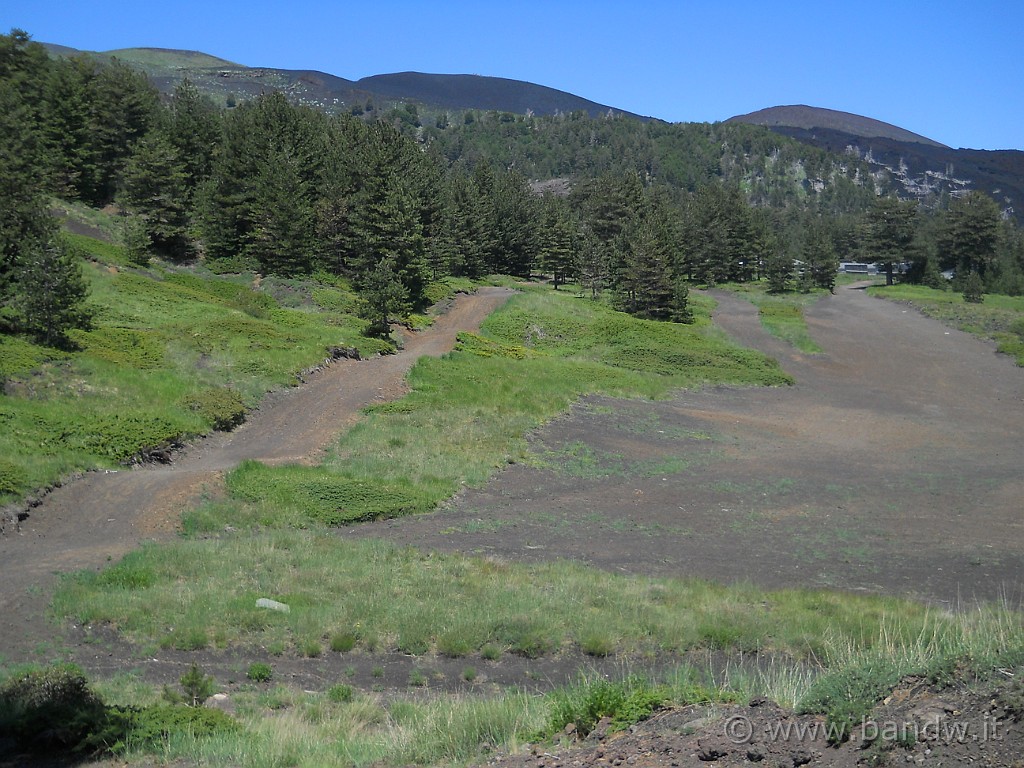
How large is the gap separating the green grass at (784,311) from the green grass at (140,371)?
2936cm

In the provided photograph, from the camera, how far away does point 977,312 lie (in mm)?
66500

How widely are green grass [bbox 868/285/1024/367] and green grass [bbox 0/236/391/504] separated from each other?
136 ft

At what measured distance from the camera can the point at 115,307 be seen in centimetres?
3481

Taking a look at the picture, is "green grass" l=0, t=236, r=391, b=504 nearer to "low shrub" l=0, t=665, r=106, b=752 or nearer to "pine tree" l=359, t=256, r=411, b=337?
"pine tree" l=359, t=256, r=411, b=337

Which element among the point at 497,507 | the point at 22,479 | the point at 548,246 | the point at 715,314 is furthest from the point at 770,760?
the point at 548,246

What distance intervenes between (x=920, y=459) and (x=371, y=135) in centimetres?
4920

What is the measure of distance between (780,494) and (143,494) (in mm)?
16325

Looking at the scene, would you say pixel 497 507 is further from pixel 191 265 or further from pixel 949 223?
pixel 949 223

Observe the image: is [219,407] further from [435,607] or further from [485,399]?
[435,607]

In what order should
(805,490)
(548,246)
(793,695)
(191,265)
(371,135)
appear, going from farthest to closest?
(548,246)
(371,135)
(191,265)
(805,490)
(793,695)

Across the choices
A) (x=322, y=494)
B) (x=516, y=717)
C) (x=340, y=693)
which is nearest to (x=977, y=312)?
(x=322, y=494)

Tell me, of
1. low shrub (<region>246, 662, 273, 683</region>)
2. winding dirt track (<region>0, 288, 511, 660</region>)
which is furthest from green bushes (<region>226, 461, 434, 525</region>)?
low shrub (<region>246, 662, 273, 683</region>)

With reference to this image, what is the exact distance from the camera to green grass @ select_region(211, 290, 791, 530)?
19297mm

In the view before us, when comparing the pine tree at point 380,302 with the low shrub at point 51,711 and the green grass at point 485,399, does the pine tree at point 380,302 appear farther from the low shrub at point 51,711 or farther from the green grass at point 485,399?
the low shrub at point 51,711
